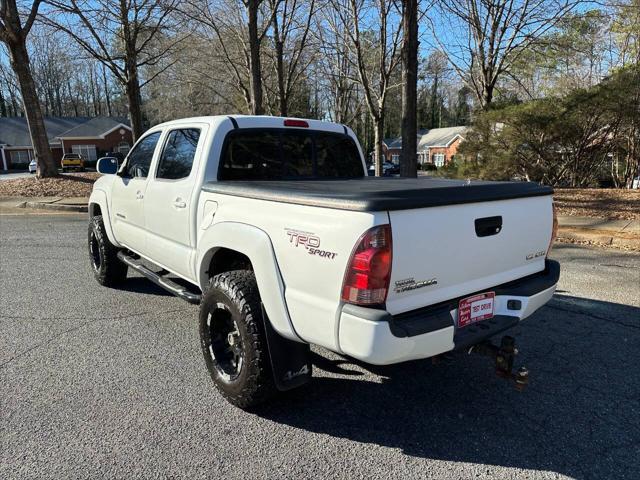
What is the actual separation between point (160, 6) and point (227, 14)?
363cm

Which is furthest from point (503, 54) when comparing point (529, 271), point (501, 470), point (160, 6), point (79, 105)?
point (79, 105)

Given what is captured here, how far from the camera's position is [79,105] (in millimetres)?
84000

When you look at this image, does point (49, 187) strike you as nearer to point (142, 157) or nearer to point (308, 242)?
point (142, 157)

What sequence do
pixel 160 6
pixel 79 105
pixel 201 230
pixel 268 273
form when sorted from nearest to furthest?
pixel 268 273 → pixel 201 230 → pixel 160 6 → pixel 79 105

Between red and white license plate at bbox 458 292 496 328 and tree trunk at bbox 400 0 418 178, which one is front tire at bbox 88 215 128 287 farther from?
tree trunk at bbox 400 0 418 178

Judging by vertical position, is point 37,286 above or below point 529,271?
below

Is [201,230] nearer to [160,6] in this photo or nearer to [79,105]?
[160,6]

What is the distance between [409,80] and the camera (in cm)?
1074

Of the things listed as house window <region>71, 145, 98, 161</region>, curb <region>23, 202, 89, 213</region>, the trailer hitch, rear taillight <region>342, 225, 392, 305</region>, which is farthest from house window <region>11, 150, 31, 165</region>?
the trailer hitch

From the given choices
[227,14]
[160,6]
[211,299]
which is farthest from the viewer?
[227,14]

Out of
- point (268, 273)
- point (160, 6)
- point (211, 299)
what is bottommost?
point (211, 299)

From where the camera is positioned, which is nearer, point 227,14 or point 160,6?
point 160,6

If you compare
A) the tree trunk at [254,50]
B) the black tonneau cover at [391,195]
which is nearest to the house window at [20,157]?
the tree trunk at [254,50]

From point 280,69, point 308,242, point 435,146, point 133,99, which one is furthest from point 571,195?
point 435,146
